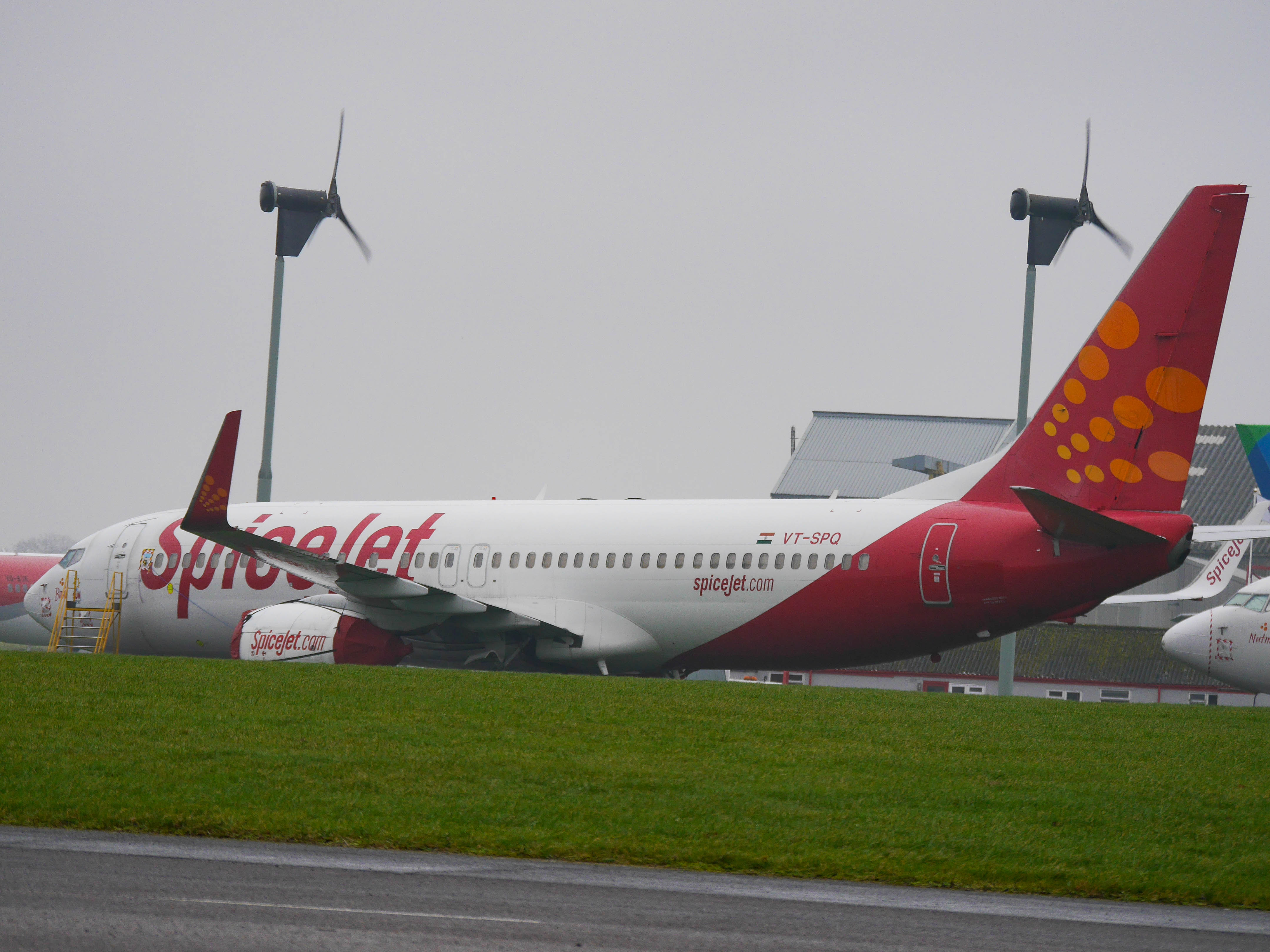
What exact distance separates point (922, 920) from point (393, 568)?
72.9 ft

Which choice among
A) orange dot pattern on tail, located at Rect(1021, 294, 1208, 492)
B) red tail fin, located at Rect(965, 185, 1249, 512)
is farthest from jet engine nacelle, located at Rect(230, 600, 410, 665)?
orange dot pattern on tail, located at Rect(1021, 294, 1208, 492)

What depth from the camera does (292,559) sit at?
2638cm

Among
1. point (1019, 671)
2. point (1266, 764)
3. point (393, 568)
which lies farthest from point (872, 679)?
point (1266, 764)

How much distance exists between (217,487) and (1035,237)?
19.4 metres

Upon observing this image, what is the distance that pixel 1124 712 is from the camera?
65.1 ft

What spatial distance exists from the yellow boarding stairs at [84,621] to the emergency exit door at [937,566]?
1712 cm

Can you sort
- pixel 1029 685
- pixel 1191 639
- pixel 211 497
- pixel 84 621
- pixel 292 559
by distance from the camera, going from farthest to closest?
pixel 1029 685
pixel 84 621
pixel 1191 639
pixel 292 559
pixel 211 497

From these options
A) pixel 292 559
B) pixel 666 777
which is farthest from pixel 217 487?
pixel 666 777

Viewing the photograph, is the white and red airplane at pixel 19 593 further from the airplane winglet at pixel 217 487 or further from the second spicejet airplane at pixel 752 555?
the airplane winglet at pixel 217 487

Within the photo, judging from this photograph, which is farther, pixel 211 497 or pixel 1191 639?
pixel 1191 639

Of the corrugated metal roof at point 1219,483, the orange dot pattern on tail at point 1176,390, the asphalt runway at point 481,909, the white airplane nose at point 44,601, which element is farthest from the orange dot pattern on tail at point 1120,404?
the corrugated metal roof at point 1219,483

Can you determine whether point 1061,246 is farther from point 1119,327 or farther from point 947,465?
point 947,465

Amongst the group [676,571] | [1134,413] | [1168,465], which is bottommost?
[676,571]

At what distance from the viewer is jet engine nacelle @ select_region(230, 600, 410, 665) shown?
27859 millimetres
